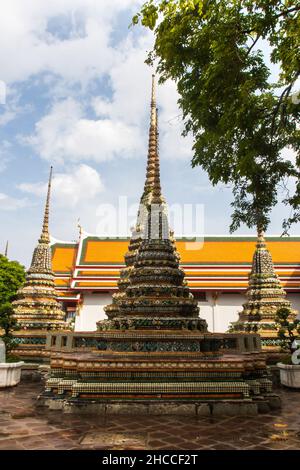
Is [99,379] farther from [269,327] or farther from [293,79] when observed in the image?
[269,327]

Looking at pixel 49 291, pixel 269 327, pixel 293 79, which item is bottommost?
pixel 269 327

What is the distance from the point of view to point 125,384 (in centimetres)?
744

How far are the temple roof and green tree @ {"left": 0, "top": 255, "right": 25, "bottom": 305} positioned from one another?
9.34ft

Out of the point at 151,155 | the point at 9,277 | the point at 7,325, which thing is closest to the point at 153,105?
the point at 151,155

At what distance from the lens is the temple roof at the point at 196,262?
24.9 metres

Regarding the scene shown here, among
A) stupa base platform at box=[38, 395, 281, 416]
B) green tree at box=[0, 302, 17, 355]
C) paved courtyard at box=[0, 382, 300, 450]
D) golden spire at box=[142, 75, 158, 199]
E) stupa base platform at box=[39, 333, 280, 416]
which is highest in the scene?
golden spire at box=[142, 75, 158, 199]

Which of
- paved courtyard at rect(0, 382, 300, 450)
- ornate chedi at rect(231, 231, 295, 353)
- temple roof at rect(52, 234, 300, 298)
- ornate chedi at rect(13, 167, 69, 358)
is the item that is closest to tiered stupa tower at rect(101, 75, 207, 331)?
paved courtyard at rect(0, 382, 300, 450)

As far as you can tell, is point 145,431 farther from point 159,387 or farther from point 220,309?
point 220,309

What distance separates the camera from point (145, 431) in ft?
19.1

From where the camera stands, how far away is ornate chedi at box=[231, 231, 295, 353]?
48.6 feet

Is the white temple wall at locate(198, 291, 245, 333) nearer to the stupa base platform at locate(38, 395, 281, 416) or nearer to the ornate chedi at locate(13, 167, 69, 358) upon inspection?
the ornate chedi at locate(13, 167, 69, 358)
